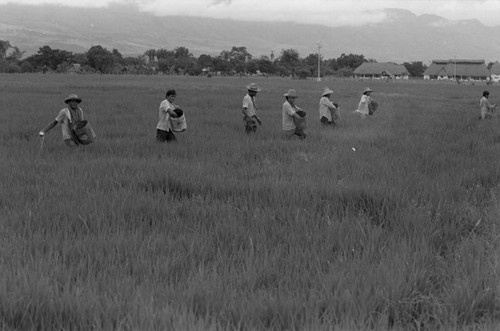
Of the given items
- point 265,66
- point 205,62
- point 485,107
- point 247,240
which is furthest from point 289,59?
point 247,240

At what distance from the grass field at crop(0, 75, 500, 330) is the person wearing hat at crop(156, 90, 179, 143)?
0.87 metres

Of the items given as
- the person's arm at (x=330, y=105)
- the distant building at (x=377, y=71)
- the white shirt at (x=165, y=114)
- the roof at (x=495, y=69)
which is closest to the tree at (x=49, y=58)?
the distant building at (x=377, y=71)

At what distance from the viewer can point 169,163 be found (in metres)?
6.67

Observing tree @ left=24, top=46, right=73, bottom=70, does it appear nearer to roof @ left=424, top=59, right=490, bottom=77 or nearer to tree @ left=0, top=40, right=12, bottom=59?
tree @ left=0, top=40, right=12, bottom=59

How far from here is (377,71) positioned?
335 ft

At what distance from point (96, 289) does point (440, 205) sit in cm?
329

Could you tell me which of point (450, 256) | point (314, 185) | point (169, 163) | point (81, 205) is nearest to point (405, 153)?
point (314, 185)

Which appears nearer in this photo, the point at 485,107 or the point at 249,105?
the point at 249,105

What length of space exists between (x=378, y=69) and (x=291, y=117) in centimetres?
9748

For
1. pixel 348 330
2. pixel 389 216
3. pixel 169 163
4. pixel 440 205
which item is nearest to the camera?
pixel 348 330

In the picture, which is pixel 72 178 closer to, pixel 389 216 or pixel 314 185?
pixel 314 185

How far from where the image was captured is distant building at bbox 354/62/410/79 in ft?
332

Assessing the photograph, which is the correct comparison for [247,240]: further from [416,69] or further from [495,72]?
[416,69]

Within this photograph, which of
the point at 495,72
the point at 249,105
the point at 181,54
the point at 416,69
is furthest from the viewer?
the point at 416,69
